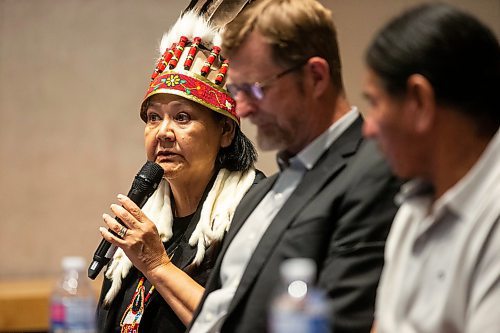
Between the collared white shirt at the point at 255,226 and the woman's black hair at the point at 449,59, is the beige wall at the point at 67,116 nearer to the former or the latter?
the collared white shirt at the point at 255,226

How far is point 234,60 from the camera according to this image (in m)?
2.17

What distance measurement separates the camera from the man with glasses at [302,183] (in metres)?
1.96

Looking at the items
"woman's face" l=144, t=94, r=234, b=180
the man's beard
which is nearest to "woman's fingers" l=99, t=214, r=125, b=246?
"woman's face" l=144, t=94, r=234, b=180

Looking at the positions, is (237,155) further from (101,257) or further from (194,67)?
(101,257)

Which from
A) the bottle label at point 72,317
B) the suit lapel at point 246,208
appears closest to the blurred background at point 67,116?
the suit lapel at point 246,208

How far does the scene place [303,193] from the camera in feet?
6.83

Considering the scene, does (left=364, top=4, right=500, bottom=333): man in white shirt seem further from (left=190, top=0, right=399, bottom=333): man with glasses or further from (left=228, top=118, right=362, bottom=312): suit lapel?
(left=228, top=118, right=362, bottom=312): suit lapel

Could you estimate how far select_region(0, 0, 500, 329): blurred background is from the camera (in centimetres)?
449

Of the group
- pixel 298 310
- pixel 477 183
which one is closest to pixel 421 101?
pixel 477 183

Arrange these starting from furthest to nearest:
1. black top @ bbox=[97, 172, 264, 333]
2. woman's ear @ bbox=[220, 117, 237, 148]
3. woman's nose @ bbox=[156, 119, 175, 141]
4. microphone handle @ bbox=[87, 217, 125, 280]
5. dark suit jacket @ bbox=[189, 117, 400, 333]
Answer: woman's ear @ bbox=[220, 117, 237, 148], woman's nose @ bbox=[156, 119, 175, 141], black top @ bbox=[97, 172, 264, 333], microphone handle @ bbox=[87, 217, 125, 280], dark suit jacket @ bbox=[189, 117, 400, 333]

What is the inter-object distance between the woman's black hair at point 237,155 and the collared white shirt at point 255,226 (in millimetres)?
757

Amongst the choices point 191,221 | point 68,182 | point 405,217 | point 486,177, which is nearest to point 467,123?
point 486,177

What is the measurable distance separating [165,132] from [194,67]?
28 cm

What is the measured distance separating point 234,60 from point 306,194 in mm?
372
